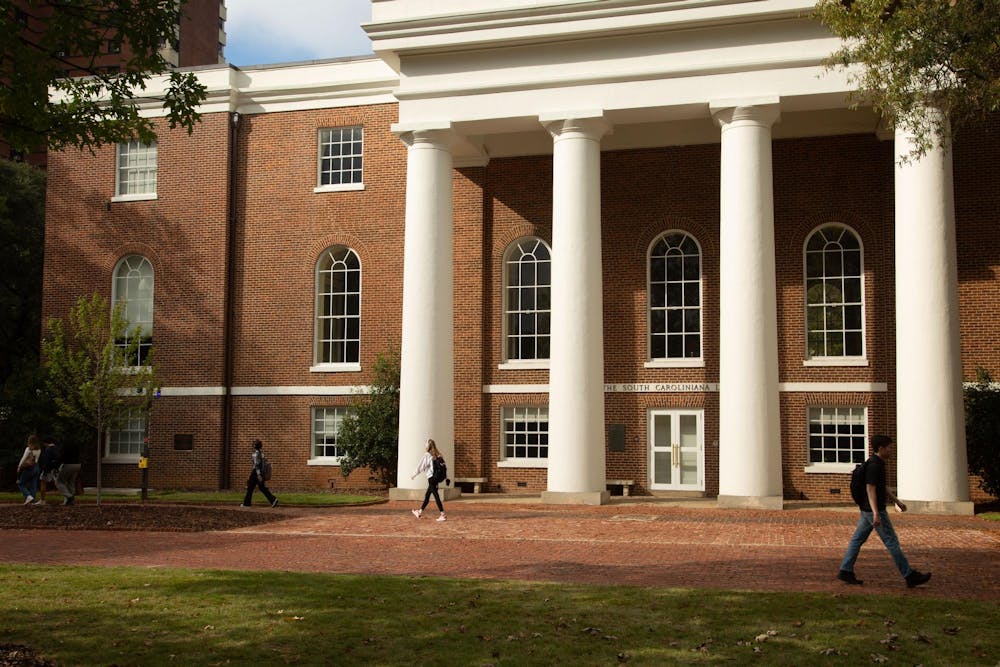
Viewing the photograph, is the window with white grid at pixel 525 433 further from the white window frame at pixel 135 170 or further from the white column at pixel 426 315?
the white window frame at pixel 135 170

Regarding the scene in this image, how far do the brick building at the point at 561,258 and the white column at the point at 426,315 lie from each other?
0.08 m

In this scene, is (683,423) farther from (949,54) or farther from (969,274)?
(949,54)

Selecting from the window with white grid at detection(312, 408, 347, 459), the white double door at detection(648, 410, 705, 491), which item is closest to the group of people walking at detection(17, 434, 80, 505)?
the window with white grid at detection(312, 408, 347, 459)

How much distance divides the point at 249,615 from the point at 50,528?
11.9 m

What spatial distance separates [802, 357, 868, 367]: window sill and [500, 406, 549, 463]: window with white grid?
7507 mm

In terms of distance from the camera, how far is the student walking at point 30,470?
85.1 ft

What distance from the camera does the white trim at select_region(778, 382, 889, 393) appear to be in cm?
2800

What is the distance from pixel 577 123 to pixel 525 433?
9286 millimetres

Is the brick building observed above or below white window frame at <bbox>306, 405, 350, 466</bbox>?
above

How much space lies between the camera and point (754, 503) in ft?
79.4

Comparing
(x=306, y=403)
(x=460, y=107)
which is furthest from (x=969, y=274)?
(x=306, y=403)

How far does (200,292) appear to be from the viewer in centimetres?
3331

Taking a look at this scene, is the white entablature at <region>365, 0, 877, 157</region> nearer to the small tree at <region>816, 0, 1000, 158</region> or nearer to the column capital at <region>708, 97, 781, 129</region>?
the column capital at <region>708, 97, 781, 129</region>

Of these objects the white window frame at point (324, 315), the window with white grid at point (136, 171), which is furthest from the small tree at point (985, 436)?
the window with white grid at point (136, 171)
